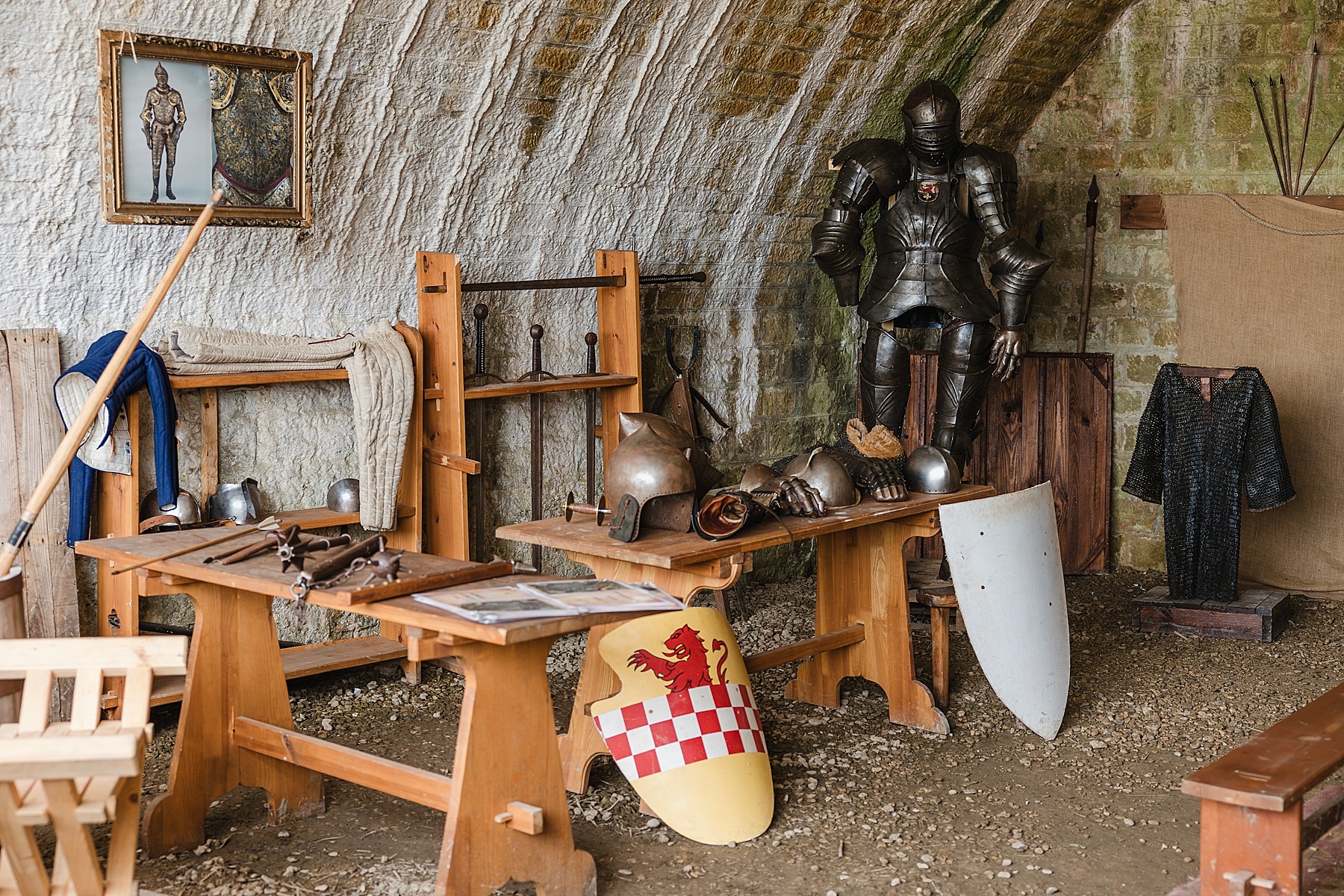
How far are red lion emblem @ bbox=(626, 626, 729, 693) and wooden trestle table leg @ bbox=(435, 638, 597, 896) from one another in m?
0.52

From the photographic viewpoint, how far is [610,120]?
190 inches

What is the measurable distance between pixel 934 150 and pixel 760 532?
2.07m

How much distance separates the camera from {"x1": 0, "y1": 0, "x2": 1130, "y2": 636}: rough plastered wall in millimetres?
3811

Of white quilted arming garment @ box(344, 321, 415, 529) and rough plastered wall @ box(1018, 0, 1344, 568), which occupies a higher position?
rough plastered wall @ box(1018, 0, 1344, 568)

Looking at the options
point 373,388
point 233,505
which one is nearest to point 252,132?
point 373,388

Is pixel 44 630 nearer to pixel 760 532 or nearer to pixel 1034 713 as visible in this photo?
pixel 760 532

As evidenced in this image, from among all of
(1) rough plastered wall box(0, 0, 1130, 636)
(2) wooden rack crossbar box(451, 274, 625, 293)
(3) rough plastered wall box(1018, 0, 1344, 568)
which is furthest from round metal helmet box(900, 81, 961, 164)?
(3) rough plastered wall box(1018, 0, 1344, 568)

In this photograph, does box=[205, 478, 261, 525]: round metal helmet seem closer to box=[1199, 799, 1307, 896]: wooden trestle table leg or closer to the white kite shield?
the white kite shield

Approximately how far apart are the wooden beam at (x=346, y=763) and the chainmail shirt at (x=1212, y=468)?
333 cm

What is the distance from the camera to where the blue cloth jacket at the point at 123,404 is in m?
3.80

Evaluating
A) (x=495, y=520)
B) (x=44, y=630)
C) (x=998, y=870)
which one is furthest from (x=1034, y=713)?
(x=44, y=630)

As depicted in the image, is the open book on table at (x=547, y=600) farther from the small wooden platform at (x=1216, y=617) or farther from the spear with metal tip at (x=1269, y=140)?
the spear with metal tip at (x=1269, y=140)

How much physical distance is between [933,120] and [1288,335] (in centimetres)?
197

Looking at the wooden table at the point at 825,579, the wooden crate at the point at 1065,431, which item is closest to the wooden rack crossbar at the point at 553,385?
the wooden table at the point at 825,579
